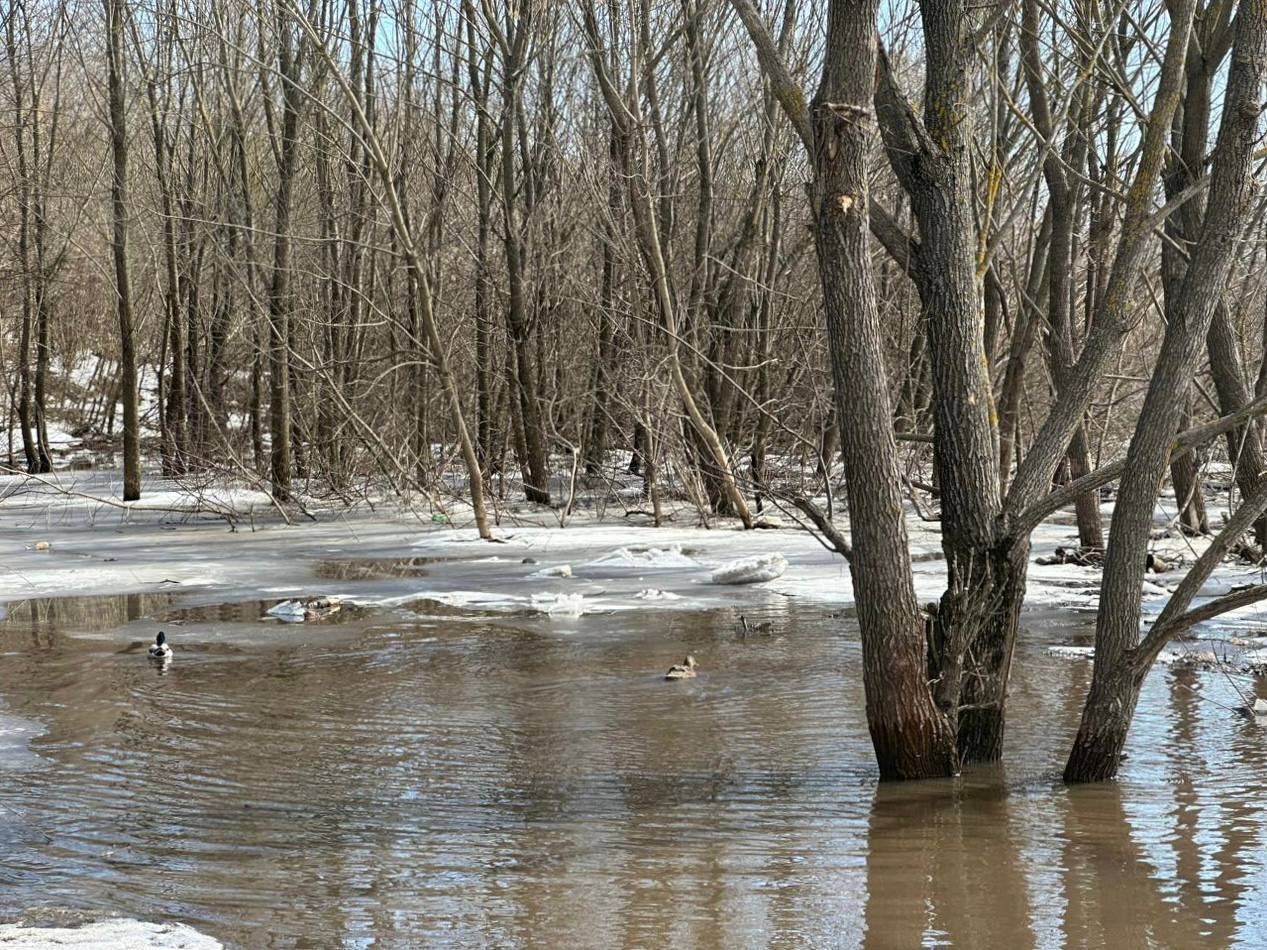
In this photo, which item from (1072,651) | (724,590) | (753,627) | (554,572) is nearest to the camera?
(1072,651)

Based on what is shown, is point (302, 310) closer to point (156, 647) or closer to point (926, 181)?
point (156, 647)

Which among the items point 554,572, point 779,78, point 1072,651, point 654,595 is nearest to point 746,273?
point 554,572

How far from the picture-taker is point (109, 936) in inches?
155

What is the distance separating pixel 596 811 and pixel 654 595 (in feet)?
20.5

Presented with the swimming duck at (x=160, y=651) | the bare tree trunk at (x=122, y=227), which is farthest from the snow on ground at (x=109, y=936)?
the bare tree trunk at (x=122, y=227)

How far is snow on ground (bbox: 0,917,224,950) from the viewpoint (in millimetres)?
3830

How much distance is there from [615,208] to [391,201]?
4.29 metres

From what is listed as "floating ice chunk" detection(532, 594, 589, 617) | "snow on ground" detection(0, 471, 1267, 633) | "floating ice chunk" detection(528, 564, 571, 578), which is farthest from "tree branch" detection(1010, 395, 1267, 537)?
"floating ice chunk" detection(528, 564, 571, 578)

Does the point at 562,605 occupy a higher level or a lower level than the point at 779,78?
lower

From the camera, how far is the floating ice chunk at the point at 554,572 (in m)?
13.2

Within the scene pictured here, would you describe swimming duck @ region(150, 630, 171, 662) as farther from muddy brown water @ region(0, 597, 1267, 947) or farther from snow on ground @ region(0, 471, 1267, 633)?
snow on ground @ region(0, 471, 1267, 633)

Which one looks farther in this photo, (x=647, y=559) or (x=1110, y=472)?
(x=647, y=559)

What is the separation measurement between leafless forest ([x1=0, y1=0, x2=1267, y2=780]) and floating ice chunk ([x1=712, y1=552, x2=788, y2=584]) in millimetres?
863

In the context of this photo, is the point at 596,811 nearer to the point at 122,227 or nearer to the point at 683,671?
the point at 683,671
